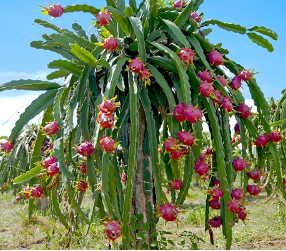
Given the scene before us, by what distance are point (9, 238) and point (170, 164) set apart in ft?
12.2

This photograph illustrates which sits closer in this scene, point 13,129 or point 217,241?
point 13,129

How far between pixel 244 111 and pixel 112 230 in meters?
0.90

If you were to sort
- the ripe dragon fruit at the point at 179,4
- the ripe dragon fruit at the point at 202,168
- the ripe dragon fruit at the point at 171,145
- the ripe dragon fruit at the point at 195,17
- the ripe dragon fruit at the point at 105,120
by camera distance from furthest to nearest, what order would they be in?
the ripe dragon fruit at the point at 179,4, the ripe dragon fruit at the point at 195,17, the ripe dragon fruit at the point at 202,168, the ripe dragon fruit at the point at 171,145, the ripe dragon fruit at the point at 105,120

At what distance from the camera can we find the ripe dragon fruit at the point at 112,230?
1.43m

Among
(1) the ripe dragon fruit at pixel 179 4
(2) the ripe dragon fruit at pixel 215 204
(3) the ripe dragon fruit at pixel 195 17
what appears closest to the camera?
(2) the ripe dragon fruit at pixel 215 204

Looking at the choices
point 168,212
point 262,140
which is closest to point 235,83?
point 262,140

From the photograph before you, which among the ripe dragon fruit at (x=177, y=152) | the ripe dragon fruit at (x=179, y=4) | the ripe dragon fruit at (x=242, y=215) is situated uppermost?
the ripe dragon fruit at (x=179, y=4)

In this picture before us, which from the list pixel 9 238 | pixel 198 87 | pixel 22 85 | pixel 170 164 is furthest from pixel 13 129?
pixel 9 238

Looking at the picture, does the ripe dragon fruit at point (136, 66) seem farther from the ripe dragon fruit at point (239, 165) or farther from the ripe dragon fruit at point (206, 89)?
the ripe dragon fruit at point (239, 165)

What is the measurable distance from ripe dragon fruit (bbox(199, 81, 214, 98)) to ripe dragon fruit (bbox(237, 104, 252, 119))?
12.7 inches

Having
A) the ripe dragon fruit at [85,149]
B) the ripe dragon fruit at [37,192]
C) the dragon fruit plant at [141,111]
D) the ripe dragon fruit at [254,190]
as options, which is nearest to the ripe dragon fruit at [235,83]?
the dragon fruit plant at [141,111]

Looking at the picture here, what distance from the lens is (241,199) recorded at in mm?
1687

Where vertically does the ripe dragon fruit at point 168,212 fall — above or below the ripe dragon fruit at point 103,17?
below

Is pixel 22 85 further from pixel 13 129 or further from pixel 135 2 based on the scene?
pixel 135 2
